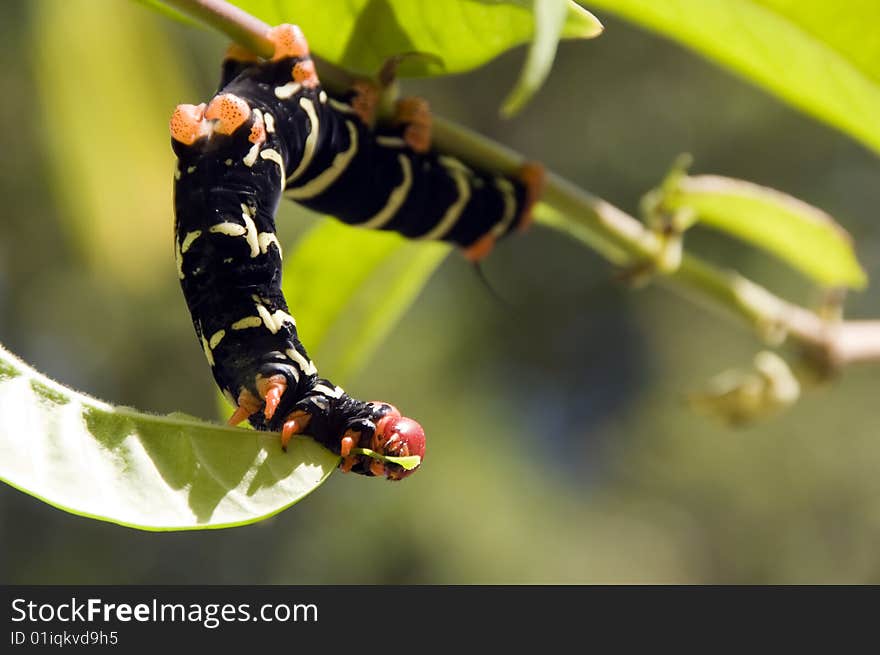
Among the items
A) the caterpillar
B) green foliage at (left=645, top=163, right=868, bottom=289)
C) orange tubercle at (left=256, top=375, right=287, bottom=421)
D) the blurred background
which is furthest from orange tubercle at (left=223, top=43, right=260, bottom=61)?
the blurred background

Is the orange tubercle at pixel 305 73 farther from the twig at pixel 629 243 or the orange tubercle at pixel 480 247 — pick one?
the orange tubercle at pixel 480 247

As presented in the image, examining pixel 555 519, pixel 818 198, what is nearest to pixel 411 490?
pixel 555 519

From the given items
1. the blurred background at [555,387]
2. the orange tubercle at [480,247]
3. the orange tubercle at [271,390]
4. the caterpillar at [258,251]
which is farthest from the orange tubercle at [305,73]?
the blurred background at [555,387]

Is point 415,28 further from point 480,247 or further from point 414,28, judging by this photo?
point 480,247

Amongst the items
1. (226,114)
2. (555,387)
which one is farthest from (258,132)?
(555,387)

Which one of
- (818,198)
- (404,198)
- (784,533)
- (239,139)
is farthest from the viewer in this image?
(784,533)

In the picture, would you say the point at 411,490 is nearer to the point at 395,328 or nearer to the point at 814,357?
the point at 395,328

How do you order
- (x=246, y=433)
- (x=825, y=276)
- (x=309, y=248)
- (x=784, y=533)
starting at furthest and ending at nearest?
1. (x=784, y=533)
2. (x=825, y=276)
3. (x=309, y=248)
4. (x=246, y=433)

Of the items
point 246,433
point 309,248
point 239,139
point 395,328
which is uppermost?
point 395,328
